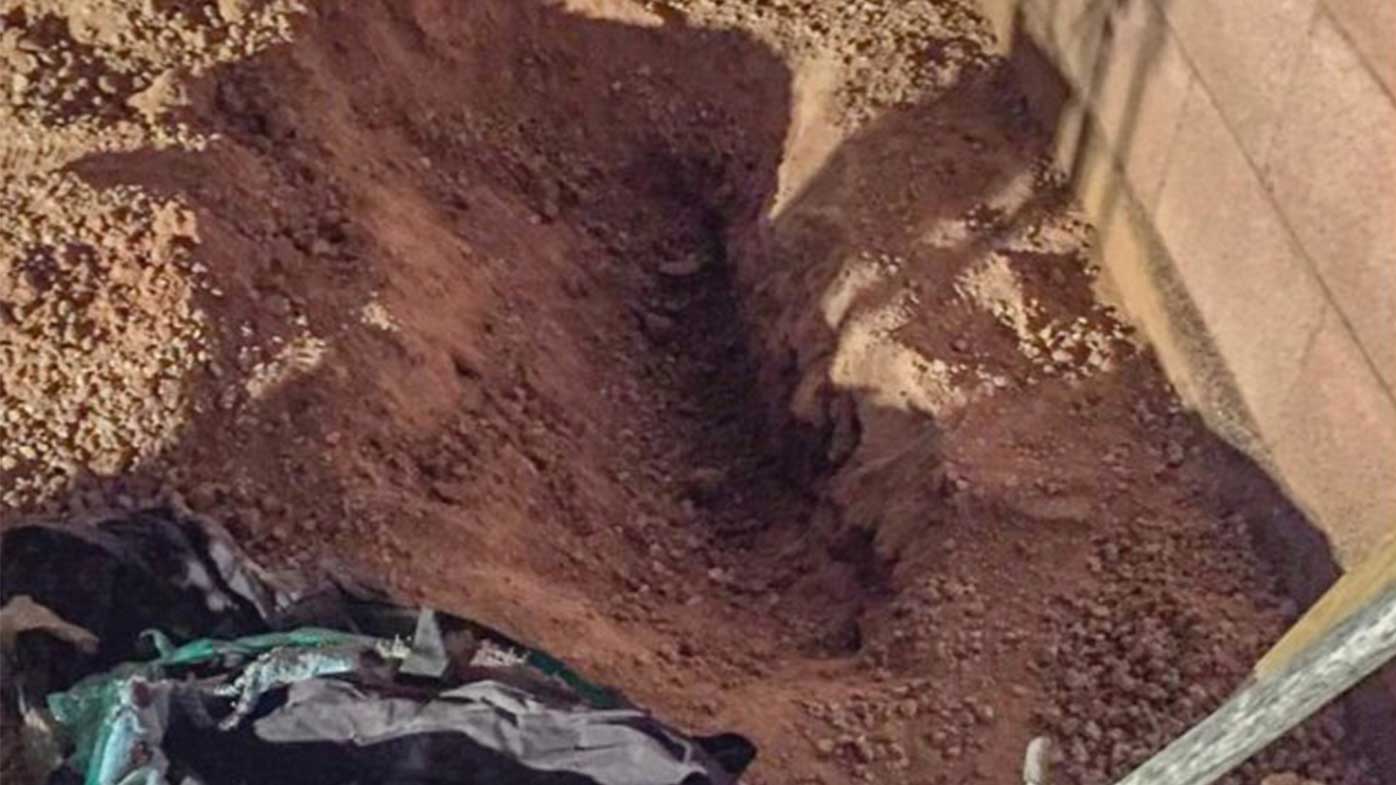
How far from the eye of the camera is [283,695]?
245 centimetres

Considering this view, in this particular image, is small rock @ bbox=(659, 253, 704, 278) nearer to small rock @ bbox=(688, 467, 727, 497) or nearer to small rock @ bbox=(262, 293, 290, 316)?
small rock @ bbox=(688, 467, 727, 497)

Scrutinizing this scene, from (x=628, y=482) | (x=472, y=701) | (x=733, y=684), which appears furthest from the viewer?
(x=628, y=482)

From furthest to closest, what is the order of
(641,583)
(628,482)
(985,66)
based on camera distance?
1. (985,66)
2. (628,482)
3. (641,583)

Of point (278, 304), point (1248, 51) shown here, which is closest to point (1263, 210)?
point (1248, 51)

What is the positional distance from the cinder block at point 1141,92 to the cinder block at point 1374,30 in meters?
0.63

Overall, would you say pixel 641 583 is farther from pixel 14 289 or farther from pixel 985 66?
pixel 985 66

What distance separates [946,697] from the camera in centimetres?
310

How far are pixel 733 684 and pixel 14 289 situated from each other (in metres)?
1.53

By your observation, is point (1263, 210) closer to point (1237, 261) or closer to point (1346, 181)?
point (1237, 261)

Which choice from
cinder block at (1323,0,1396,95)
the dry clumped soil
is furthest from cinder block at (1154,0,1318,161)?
the dry clumped soil

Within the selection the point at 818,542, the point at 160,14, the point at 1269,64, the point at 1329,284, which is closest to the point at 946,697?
the point at 818,542

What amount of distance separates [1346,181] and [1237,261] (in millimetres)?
444

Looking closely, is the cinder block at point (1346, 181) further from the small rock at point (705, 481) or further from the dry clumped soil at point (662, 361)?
the small rock at point (705, 481)

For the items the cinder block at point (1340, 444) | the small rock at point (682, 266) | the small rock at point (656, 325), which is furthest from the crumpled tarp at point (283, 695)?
the small rock at point (682, 266)
